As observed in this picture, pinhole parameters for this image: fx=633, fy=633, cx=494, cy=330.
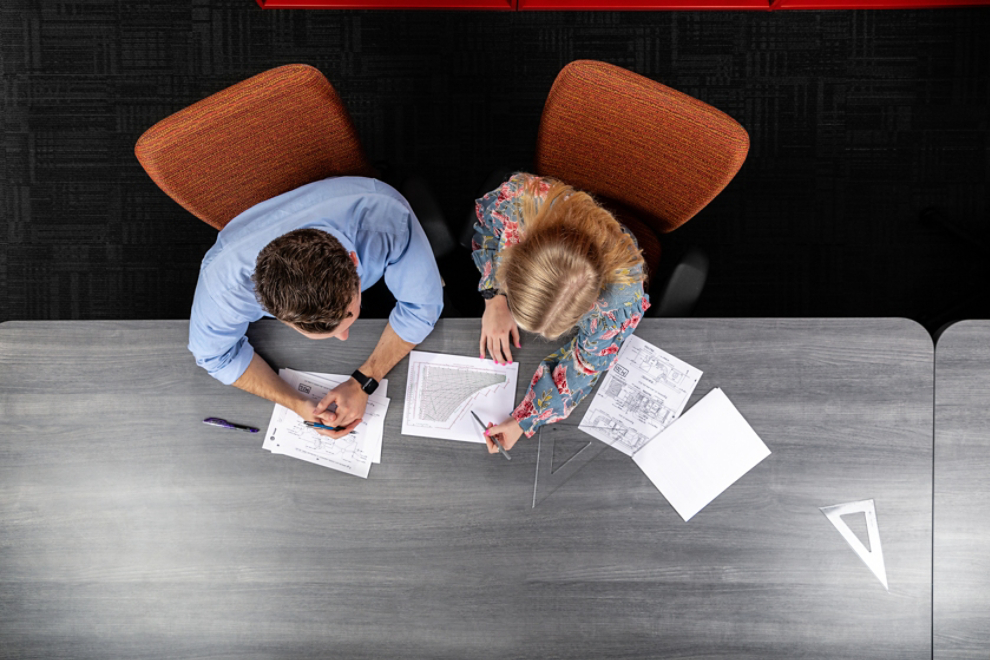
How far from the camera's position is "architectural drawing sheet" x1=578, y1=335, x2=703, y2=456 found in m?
1.25

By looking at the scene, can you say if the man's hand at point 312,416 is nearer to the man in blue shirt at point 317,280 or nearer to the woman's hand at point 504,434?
the man in blue shirt at point 317,280

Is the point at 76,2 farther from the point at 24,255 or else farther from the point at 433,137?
the point at 433,137

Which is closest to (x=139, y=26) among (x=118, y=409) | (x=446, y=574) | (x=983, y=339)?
(x=118, y=409)

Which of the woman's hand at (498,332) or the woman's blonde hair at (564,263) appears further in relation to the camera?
the woman's hand at (498,332)

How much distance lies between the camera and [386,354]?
4.09 feet

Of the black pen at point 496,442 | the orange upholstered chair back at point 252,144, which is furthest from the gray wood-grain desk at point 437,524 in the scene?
the orange upholstered chair back at point 252,144

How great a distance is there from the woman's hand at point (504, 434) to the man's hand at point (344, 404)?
0.26 m

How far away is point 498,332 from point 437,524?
0.40m

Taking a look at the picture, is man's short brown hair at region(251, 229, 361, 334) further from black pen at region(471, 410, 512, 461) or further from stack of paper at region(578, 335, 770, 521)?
stack of paper at region(578, 335, 770, 521)

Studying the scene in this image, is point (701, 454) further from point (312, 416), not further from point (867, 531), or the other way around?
point (312, 416)

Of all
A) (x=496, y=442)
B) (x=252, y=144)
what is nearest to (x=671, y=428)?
(x=496, y=442)

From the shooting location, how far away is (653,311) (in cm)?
138

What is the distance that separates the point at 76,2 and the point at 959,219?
289cm

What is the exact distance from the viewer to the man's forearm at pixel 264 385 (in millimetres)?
1239
